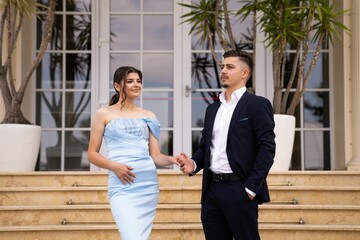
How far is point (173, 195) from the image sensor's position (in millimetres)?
5441

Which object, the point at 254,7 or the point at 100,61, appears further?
the point at 100,61

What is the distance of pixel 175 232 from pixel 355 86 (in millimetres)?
2794

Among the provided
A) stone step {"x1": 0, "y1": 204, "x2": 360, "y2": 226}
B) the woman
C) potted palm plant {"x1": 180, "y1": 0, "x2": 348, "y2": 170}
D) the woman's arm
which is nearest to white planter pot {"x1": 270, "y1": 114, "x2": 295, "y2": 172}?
potted palm plant {"x1": 180, "y1": 0, "x2": 348, "y2": 170}

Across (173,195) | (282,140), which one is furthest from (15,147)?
(282,140)

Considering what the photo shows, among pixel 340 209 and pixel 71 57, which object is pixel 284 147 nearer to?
pixel 340 209

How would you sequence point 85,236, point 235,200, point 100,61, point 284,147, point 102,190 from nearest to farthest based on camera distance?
point 235,200 → point 85,236 → point 102,190 → point 284,147 → point 100,61

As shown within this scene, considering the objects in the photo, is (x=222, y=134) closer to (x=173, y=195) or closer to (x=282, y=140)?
(x=173, y=195)

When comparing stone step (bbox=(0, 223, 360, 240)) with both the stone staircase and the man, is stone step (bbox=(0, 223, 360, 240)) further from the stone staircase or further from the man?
the man

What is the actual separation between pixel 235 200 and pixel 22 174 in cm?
309

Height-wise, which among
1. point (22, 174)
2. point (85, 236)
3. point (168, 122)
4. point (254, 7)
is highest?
point (254, 7)

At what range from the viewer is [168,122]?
24.3ft

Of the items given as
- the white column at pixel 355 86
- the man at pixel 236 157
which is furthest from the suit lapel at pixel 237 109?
the white column at pixel 355 86

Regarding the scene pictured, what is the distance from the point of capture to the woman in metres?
3.33

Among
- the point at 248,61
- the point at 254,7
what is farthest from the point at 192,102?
the point at 248,61
